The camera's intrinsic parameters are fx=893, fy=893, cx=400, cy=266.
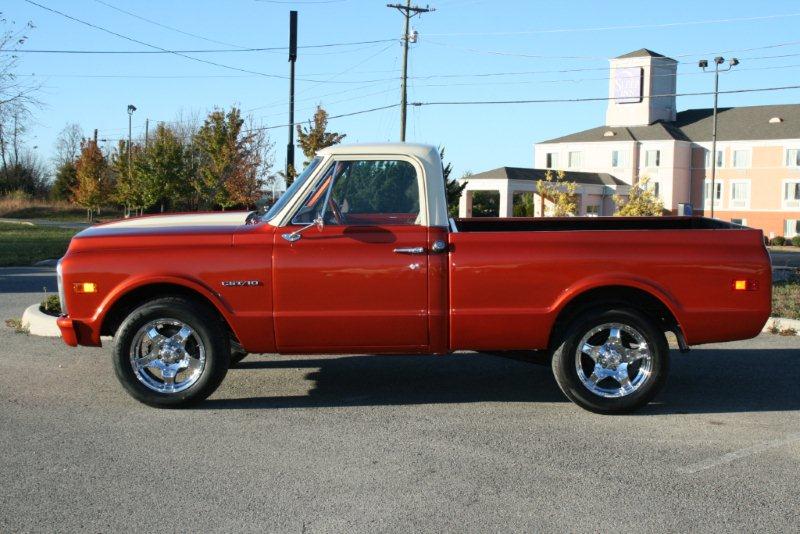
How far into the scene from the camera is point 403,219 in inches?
267

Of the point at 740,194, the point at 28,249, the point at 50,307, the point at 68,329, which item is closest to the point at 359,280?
the point at 68,329

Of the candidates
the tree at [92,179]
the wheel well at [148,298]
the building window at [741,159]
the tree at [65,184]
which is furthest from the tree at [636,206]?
the tree at [65,184]

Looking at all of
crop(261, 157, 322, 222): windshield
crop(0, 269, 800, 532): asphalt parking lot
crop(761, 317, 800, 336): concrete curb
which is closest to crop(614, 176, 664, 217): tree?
crop(761, 317, 800, 336): concrete curb

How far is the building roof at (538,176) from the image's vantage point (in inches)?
2477

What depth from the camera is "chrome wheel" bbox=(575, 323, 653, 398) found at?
21.9 feet

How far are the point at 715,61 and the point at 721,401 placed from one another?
53802mm

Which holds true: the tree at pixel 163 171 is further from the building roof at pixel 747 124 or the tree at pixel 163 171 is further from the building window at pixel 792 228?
the building window at pixel 792 228

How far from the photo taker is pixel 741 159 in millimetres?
72688

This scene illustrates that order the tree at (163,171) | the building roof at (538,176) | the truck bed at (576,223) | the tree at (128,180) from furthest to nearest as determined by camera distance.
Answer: the building roof at (538,176)
the tree at (128,180)
the tree at (163,171)
the truck bed at (576,223)

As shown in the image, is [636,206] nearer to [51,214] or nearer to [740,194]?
[740,194]

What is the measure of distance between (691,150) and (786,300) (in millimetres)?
65396

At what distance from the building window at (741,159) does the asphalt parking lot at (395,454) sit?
6885 cm

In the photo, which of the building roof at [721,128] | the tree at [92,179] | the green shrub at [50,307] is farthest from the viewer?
the building roof at [721,128]

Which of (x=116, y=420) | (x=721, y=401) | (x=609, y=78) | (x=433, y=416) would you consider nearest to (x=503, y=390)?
(x=433, y=416)
